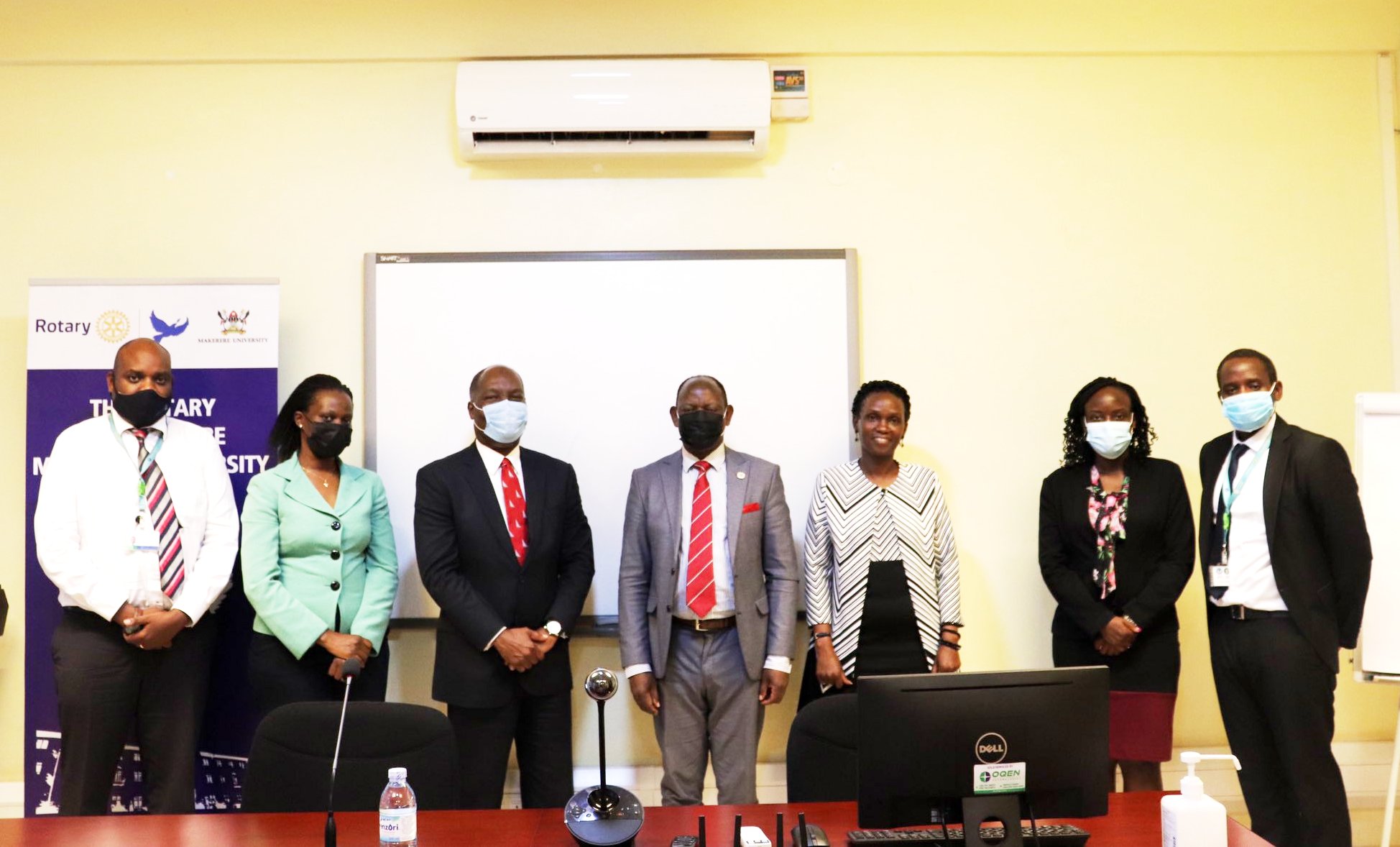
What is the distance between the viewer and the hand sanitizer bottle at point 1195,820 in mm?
1896

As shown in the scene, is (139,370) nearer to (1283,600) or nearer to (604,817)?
(604,817)

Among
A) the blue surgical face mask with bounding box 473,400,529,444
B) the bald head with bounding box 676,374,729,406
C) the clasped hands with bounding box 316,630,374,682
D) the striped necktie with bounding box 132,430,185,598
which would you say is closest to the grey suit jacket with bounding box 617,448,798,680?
the bald head with bounding box 676,374,729,406

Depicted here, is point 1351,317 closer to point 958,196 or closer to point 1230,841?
point 958,196

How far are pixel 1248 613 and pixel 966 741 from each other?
6.68 feet

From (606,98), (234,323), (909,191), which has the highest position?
(606,98)

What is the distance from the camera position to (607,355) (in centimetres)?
418

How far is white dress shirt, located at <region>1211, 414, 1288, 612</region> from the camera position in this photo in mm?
3406

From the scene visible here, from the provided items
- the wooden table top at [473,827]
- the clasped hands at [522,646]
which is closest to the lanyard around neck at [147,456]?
the clasped hands at [522,646]

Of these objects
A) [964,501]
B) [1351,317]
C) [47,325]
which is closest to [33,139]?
[47,325]

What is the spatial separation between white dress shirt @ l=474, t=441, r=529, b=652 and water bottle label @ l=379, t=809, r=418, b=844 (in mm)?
1685

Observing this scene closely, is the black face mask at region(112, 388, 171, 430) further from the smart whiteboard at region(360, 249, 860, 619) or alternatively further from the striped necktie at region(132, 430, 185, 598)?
the smart whiteboard at region(360, 249, 860, 619)

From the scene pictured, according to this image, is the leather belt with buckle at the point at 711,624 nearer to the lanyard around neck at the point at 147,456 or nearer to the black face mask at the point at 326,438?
the black face mask at the point at 326,438

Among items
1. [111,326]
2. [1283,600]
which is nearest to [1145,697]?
[1283,600]

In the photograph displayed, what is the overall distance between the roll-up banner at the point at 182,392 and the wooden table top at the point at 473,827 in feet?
5.49
